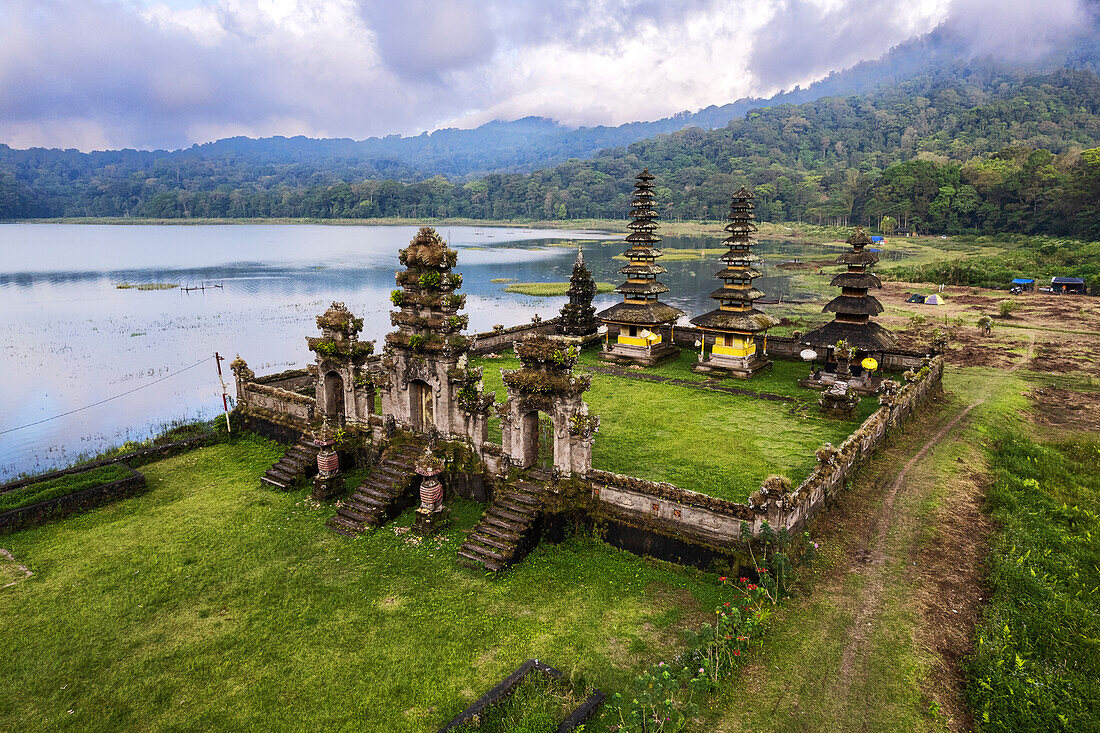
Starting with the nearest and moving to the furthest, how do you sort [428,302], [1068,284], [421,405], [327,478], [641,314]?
[428,302] < [327,478] < [421,405] < [641,314] < [1068,284]

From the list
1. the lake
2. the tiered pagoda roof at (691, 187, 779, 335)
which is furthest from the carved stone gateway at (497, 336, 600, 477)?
the lake

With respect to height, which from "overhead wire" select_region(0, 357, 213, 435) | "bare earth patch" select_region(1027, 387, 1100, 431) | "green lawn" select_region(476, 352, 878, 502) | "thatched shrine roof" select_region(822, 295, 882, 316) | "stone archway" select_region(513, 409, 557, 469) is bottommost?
"overhead wire" select_region(0, 357, 213, 435)

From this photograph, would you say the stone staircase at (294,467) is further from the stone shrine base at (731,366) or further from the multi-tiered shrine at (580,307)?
the multi-tiered shrine at (580,307)

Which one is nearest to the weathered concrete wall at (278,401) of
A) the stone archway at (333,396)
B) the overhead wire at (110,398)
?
the stone archway at (333,396)

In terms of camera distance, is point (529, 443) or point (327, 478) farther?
point (327, 478)

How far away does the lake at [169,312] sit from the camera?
3180 centimetres

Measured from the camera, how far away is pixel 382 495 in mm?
17422

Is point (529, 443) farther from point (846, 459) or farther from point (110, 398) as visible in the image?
point (110, 398)

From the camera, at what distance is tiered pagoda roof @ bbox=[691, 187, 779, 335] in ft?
105

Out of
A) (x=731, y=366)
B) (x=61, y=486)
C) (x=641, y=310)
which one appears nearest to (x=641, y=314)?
(x=641, y=310)

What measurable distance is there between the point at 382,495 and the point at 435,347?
4.65 m

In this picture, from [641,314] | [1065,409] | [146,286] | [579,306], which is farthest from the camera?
[146,286]

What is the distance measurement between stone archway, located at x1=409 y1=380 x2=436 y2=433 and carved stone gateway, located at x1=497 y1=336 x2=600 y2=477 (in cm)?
372

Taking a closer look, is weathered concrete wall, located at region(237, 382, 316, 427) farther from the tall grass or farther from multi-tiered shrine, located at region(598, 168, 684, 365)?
the tall grass
